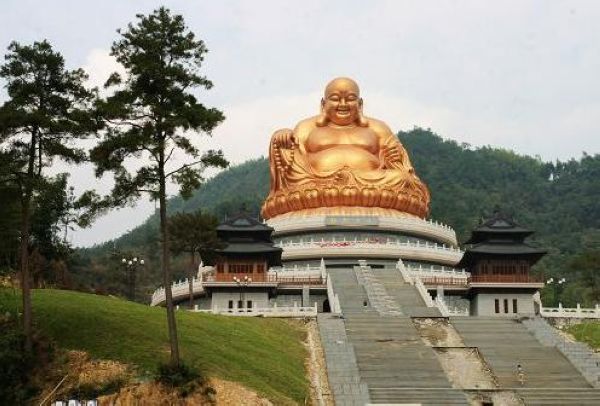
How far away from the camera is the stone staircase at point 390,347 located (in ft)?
69.6

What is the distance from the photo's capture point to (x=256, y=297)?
3519 cm

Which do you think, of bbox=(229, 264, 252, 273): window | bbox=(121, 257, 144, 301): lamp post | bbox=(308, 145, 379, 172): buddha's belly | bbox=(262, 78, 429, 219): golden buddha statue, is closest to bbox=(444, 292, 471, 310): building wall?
Result: bbox=(229, 264, 252, 273): window

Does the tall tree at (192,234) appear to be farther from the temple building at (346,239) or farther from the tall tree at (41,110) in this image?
the tall tree at (41,110)

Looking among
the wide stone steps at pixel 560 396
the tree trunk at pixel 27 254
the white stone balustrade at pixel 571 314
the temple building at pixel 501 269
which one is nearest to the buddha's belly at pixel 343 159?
the temple building at pixel 501 269

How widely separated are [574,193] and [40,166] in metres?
93.1

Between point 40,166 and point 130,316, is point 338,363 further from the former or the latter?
A: point 40,166

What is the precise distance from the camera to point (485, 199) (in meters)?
99.2

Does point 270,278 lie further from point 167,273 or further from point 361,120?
point 167,273

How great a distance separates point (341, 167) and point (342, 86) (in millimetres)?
5186

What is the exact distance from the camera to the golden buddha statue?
4562 centimetres

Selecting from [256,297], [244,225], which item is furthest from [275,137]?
[256,297]

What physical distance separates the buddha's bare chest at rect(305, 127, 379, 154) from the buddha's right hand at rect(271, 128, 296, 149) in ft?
2.89

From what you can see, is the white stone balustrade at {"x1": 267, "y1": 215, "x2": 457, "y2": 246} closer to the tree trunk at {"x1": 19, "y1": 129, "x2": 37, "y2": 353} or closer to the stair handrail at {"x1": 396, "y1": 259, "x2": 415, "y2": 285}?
the stair handrail at {"x1": 396, "y1": 259, "x2": 415, "y2": 285}

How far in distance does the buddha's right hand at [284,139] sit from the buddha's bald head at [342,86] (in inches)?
132
